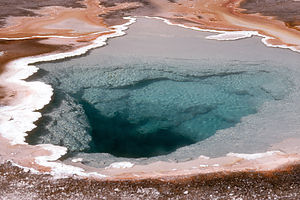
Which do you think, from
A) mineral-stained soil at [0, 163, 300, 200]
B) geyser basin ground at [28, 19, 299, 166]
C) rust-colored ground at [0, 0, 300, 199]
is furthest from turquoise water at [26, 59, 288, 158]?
rust-colored ground at [0, 0, 300, 199]

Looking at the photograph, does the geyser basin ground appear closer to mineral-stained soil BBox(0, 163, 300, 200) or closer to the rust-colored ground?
mineral-stained soil BBox(0, 163, 300, 200)

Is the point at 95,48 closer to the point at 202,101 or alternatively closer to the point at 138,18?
the point at 202,101

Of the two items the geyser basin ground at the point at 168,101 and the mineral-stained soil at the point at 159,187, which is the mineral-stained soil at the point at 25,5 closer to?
the geyser basin ground at the point at 168,101

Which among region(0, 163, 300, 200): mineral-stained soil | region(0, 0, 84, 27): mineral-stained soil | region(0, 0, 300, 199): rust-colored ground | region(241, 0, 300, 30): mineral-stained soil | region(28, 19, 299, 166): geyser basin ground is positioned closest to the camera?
region(0, 163, 300, 200): mineral-stained soil

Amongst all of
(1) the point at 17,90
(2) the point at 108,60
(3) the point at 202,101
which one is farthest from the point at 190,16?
(1) the point at 17,90

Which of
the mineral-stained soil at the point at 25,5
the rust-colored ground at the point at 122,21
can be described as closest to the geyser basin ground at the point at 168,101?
the rust-colored ground at the point at 122,21

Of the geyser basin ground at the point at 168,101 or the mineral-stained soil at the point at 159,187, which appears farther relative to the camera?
the geyser basin ground at the point at 168,101

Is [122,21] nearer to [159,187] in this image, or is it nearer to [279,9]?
[279,9]
